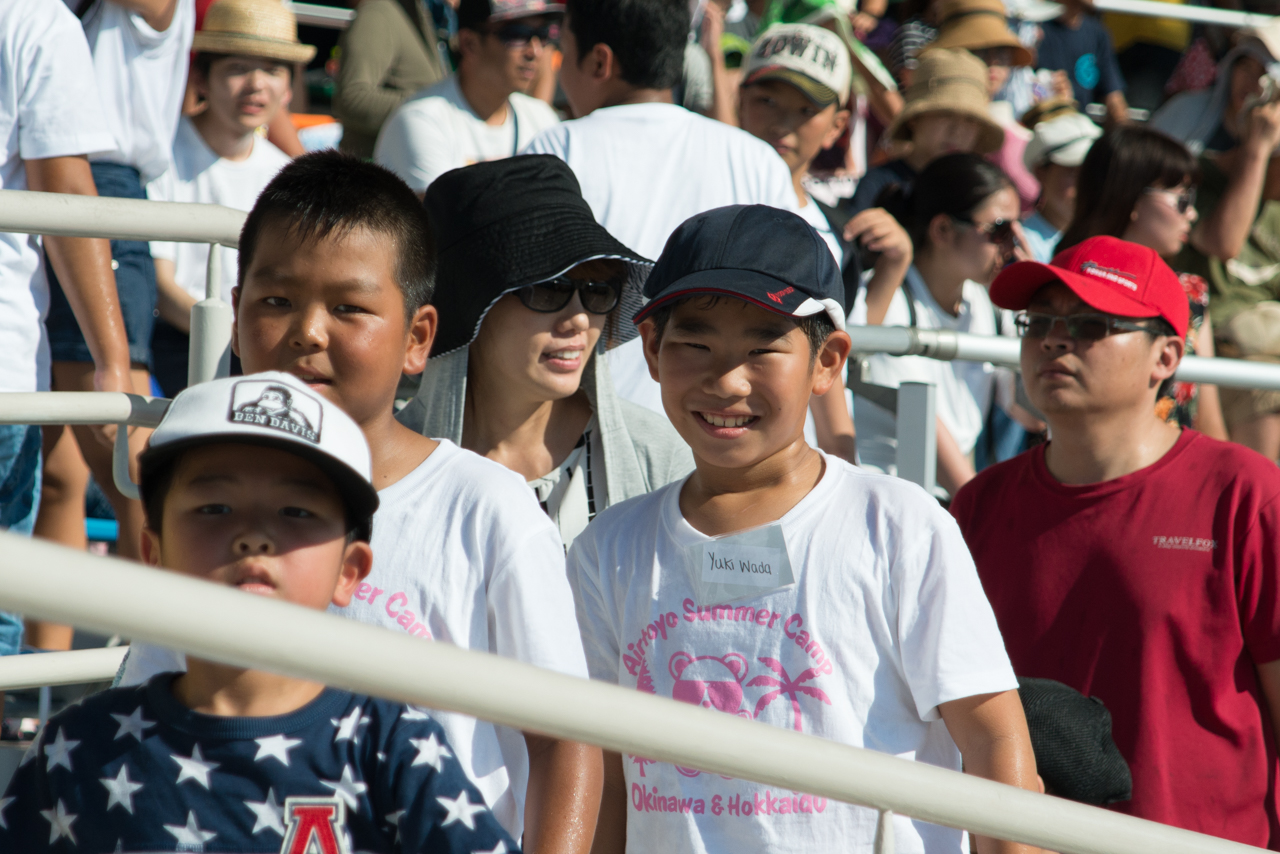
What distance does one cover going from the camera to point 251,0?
14.0 feet

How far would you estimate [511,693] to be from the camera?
3.08 ft

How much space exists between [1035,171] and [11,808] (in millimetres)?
5408

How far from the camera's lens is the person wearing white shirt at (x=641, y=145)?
10.5 feet

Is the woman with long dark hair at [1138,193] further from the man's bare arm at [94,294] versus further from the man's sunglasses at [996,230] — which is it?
the man's bare arm at [94,294]

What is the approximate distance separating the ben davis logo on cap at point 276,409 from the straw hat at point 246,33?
3.07 metres

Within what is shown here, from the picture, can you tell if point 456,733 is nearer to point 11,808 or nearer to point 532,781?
point 532,781

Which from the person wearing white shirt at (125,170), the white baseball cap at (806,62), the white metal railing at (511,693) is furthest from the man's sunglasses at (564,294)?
the white baseball cap at (806,62)

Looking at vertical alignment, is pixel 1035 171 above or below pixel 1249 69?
below

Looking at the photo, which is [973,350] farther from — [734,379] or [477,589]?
[477,589]

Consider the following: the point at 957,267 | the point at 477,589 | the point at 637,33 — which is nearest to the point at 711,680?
the point at 477,589

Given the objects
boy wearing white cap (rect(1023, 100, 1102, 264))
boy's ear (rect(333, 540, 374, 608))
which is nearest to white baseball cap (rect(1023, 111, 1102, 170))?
boy wearing white cap (rect(1023, 100, 1102, 264))

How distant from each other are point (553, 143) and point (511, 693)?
95.8 inches

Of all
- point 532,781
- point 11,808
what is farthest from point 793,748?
point 11,808

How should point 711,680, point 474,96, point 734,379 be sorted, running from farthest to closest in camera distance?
point 474,96 < point 734,379 < point 711,680
